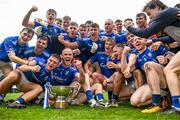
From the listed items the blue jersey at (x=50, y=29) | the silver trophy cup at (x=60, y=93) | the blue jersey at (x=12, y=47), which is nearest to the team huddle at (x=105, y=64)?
the blue jersey at (x=12, y=47)

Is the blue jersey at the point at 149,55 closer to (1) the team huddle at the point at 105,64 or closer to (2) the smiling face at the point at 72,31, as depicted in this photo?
(1) the team huddle at the point at 105,64

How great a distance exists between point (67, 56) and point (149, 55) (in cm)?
185

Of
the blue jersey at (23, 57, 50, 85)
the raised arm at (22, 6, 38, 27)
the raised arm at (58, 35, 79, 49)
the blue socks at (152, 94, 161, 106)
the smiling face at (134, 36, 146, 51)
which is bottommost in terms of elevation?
the blue socks at (152, 94, 161, 106)

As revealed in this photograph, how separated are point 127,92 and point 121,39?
1.82 metres

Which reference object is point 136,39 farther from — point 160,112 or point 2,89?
point 2,89

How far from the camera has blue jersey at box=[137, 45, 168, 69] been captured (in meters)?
7.17

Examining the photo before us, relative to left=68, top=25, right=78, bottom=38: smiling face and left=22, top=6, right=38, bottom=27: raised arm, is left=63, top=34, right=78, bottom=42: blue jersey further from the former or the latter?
left=22, top=6, right=38, bottom=27: raised arm

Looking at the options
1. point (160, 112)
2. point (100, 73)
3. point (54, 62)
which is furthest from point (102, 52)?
point (160, 112)

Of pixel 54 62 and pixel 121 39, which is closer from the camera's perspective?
pixel 54 62

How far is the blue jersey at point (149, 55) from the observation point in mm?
7168

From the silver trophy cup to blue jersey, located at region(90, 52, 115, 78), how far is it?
1704mm

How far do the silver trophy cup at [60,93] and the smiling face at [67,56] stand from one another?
80 centimetres

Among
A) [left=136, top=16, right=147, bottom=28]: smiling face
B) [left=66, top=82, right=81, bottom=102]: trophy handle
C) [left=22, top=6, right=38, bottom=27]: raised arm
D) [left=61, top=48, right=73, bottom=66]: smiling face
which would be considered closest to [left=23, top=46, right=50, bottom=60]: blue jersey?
[left=61, top=48, right=73, bottom=66]: smiling face

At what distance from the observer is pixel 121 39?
956 centimetres
